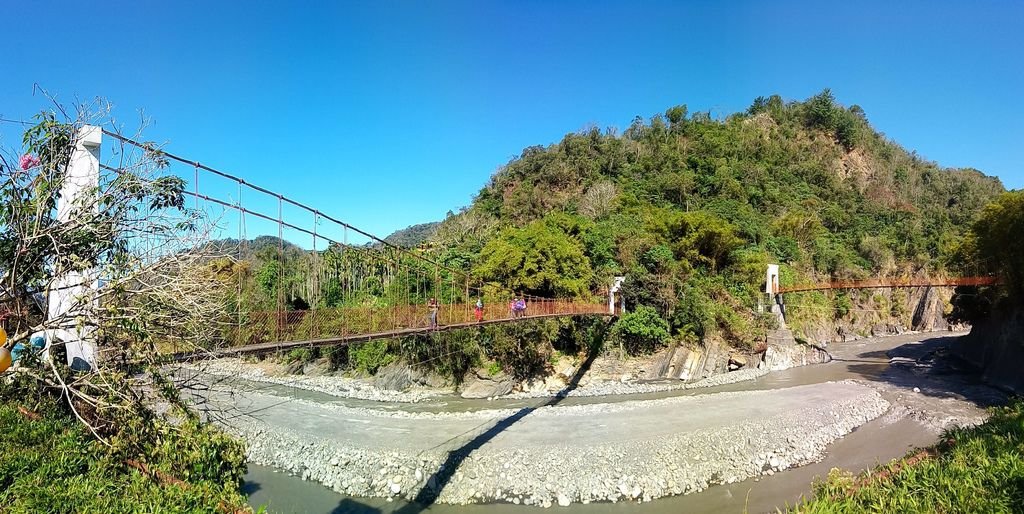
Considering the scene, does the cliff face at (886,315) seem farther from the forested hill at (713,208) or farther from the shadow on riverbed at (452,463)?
the shadow on riverbed at (452,463)

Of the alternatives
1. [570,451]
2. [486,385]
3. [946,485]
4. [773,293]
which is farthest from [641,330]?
[946,485]

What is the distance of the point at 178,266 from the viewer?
9.99 ft

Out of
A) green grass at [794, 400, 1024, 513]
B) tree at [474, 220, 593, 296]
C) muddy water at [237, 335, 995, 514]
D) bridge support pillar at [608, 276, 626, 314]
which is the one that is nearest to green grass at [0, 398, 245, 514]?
muddy water at [237, 335, 995, 514]

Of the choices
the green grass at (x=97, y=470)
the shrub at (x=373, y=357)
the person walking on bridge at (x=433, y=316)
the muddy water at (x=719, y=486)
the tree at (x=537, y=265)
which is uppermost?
the tree at (x=537, y=265)

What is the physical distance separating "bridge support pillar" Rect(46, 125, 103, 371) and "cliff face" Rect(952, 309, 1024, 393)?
14.8 metres

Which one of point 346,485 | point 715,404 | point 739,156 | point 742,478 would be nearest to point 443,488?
point 346,485

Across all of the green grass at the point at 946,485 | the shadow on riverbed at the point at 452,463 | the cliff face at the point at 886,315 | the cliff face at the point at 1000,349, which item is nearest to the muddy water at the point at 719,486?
the shadow on riverbed at the point at 452,463

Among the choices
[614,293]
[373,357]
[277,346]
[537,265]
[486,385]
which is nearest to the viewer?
[277,346]

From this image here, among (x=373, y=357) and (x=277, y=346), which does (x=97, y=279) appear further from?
(x=373, y=357)

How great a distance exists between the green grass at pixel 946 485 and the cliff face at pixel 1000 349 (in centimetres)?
909

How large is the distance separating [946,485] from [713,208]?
19342 mm

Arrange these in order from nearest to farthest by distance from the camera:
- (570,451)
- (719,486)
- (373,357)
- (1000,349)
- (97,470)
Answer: (97,470) → (719,486) → (570,451) → (1000,349) → (373,357)

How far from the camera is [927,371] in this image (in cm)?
1262

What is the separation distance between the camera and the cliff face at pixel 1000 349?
10.2 meters
